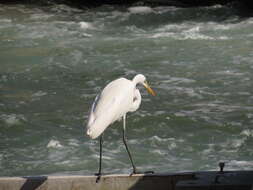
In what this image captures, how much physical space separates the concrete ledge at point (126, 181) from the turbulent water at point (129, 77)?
208 cm

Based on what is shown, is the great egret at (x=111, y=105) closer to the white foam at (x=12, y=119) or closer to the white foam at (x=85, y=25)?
the white foam at (x=12, y=119)

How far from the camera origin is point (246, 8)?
1562cm

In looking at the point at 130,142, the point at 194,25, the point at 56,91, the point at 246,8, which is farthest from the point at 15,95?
the point at 246,8

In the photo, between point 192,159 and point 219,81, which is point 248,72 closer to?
→ point 219,81

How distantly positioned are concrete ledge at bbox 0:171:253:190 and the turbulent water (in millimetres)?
2080

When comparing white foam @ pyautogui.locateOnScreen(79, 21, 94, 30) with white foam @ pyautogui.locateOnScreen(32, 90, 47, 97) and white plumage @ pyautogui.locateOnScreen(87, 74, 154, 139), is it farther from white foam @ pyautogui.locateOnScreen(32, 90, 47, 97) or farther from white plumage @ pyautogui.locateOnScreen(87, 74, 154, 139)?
white plumage @ pyautogui.locateOnScreen(87, 74, 154, 139)

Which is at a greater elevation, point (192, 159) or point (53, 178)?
point (53, 178)

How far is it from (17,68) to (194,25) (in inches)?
159

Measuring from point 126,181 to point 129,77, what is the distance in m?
5.73

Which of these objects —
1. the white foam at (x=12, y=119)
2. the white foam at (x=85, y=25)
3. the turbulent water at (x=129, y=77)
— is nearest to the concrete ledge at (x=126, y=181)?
the turbulent water at (x=129, y=77)

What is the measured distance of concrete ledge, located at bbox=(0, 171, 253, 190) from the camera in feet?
16.9

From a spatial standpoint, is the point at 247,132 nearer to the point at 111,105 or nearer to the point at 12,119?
the point at 12,119

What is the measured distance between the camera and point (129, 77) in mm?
10938

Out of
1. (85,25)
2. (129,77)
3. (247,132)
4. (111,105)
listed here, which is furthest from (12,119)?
(85,25)
